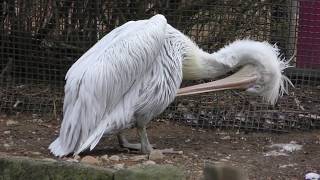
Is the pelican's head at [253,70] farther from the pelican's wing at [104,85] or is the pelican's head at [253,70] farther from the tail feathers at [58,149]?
the tail feathers at [58,149]

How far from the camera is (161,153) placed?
5.57m

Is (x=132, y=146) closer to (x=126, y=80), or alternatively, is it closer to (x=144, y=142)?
(x=144, y=142)

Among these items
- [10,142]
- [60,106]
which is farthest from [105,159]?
[60,106]

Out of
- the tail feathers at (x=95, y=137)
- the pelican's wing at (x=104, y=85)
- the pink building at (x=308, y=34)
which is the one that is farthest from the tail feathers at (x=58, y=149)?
the pink building at (x=308, y=34)

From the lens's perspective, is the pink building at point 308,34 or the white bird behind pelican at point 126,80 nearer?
the white bird behind pelican at point 126,80

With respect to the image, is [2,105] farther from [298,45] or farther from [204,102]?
[298,45]

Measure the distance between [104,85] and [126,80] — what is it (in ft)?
0.61

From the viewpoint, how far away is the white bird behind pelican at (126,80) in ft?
17.7

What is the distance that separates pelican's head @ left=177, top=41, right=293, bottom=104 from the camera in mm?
5727

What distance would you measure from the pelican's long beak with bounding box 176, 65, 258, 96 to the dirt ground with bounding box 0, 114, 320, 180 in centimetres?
54

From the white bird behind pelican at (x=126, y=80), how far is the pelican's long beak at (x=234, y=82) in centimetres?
16

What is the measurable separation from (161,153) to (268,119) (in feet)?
5.62

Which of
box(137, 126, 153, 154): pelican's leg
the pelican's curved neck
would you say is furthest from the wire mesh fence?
box(137, 126, 153, 154): pelican's leg

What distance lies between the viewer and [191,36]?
7180 millimetres
